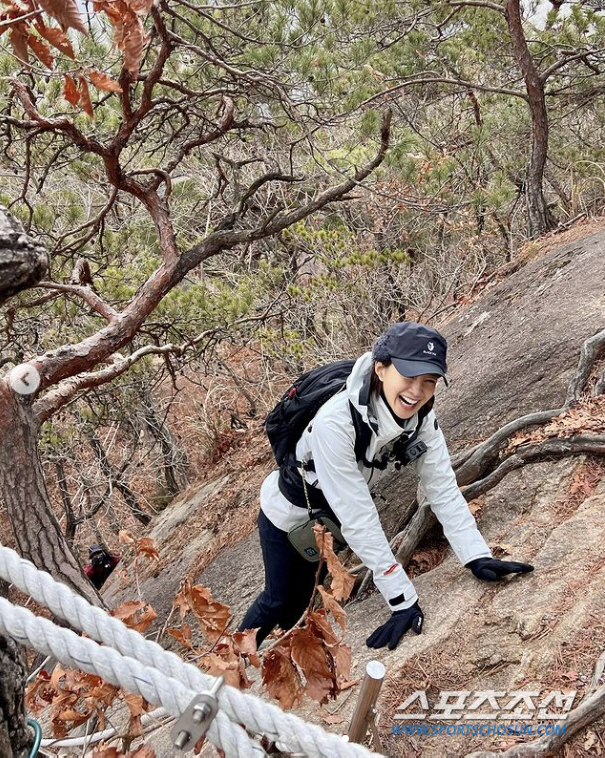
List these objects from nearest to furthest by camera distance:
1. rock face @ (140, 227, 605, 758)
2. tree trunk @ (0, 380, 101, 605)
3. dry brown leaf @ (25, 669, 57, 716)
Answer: dry brown leaf @ (25, 669, 57, 716) → rock face @ (140, 227, 605, 758) → tree trunk @ (0, 380, 101, 605)

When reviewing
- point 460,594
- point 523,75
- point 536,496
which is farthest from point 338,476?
point 523,75

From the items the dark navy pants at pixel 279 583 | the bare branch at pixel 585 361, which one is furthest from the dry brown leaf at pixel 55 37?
the bare branch at pixel 585 361

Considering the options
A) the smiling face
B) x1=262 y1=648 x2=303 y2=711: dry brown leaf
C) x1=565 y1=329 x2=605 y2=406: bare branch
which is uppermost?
the smiling face

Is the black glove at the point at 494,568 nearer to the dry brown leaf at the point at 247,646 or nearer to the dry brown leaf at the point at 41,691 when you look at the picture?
the dry brown leaf at the point at 247,646

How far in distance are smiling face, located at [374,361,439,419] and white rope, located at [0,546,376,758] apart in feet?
5.22

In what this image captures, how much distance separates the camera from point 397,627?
2.83 m

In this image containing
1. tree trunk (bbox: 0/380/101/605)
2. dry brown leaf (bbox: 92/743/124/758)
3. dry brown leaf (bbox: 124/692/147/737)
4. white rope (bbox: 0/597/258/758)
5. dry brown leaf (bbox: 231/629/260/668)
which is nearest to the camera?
white rope (bbox: 0/597/258/758)

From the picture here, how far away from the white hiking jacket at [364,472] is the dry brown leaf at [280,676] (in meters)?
0.70

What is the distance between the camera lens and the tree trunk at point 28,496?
3293 millimetres

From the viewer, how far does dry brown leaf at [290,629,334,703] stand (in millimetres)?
2080

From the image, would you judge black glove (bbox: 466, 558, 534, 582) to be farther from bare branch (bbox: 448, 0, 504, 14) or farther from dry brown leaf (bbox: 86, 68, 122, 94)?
bare branch (bbox: 448, 0, 504, 14)

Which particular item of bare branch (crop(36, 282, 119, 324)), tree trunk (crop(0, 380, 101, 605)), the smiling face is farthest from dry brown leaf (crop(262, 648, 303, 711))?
bare branch (crop(36, 282, 119, 324))

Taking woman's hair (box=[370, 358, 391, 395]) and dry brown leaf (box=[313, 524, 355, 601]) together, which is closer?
dry brown leaf (box=[313, 524, 355, 601])

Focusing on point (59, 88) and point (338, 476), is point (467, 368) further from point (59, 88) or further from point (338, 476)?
point (59, 88)
